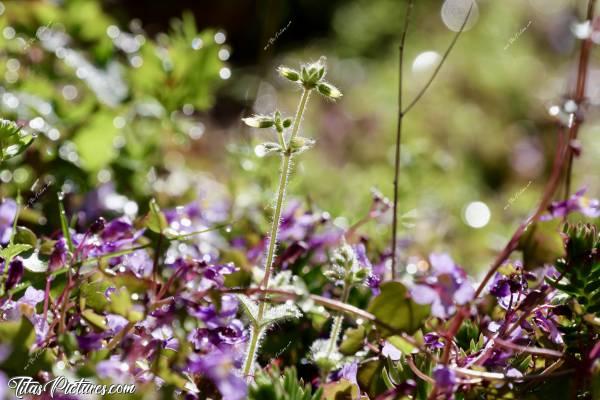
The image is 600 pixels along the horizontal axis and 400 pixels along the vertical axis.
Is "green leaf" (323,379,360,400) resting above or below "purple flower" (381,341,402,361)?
below

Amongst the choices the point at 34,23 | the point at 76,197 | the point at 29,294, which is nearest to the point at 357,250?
the point at 29,294

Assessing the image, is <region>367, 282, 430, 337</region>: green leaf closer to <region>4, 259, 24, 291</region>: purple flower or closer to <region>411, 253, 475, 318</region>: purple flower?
<region>411, 253, 475, 318</region>: purple flower

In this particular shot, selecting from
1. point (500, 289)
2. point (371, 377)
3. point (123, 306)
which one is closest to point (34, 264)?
point (123, 306)

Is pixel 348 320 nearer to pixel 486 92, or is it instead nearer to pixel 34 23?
pixel 34 23

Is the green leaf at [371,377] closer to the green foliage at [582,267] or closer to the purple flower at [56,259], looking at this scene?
the green foliage at [582,267]

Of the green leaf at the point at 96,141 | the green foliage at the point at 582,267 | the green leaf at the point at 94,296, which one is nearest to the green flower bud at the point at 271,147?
the green leaf at the point at 94,296

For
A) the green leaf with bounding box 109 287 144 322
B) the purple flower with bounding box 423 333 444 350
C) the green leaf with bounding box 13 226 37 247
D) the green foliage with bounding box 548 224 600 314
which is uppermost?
the green foliage with bounding box 548 224 600 314

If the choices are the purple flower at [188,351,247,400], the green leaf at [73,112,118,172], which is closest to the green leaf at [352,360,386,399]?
the purple flower at [188,351,247,400]

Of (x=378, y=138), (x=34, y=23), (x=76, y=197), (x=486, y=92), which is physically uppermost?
(x=486, y=92)
